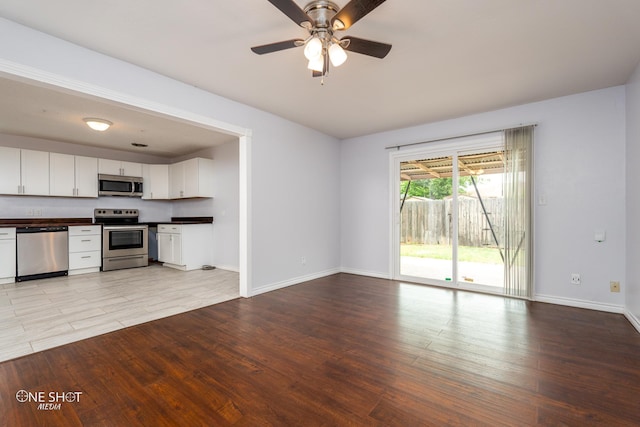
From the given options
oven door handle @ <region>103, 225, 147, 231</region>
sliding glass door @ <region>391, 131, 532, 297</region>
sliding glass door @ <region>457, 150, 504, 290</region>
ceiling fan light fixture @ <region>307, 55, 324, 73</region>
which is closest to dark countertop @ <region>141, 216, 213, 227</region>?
oven door handle @ <region>103, 225, 147, 231</region>

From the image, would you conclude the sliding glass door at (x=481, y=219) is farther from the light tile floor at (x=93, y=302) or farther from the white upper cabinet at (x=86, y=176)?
the white upper cabinet at (x=86, y=176)

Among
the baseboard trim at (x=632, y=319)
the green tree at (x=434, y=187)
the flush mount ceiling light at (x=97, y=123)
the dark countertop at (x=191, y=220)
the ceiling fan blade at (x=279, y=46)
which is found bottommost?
the baseboard trim at (x=632, y=319)

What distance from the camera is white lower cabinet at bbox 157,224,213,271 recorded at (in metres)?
5.68

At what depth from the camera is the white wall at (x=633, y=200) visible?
282 cm

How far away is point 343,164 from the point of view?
18.4 ft

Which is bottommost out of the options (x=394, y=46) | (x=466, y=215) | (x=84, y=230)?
(x=84, y=230)

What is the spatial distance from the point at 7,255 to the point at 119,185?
2117 mm

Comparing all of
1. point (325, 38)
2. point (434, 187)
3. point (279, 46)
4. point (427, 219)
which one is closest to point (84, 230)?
point (279, 46)

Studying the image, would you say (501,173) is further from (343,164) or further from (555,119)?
(343,164)

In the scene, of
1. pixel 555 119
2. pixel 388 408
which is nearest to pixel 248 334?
pixel 388 408

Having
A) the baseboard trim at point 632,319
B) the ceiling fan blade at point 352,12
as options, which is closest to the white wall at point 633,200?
the baseboard trim at point 632,319

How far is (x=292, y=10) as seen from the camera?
1746mm

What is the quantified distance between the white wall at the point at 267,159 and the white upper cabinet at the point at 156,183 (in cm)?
364

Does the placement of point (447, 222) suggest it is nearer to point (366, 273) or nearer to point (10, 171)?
point (366, 273)
